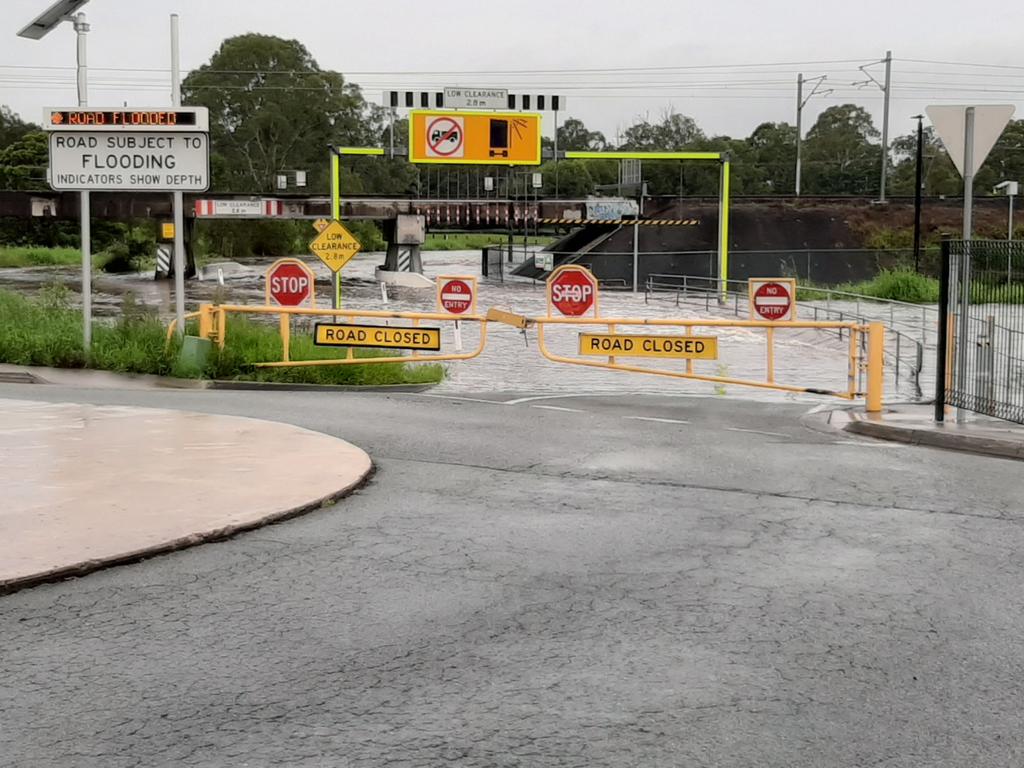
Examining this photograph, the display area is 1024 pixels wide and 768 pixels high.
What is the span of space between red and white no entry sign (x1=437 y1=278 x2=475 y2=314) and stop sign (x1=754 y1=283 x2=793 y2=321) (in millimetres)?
4497

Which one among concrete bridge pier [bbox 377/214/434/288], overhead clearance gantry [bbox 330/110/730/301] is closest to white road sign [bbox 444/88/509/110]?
overhead clearance gantry [bbox 330/110/730/301]

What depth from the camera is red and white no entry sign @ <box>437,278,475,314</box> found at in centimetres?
1989

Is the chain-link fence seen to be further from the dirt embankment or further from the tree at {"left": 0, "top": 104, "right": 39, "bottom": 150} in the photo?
the tree at {"left": 0, "top": 104, "right": 39, "bottom": 150}

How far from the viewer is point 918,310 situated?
133 ft

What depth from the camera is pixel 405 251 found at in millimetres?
Answer: 52188

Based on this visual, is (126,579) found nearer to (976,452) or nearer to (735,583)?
(735,583)

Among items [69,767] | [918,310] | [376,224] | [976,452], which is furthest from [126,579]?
[376,224]

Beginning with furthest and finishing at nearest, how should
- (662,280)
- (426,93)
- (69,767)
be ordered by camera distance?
(662,280) < (426,93) < (69,767)

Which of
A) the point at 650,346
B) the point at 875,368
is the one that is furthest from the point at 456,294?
the point at 875,368

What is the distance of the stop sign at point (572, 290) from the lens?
20172 mm

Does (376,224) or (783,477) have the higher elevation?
(376,224)

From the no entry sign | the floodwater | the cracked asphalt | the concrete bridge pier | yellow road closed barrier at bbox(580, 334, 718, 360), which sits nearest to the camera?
the cracked asphalt

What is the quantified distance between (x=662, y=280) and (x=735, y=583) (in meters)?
45.6

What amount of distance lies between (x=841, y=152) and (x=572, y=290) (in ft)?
370
